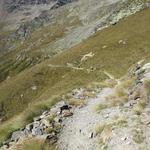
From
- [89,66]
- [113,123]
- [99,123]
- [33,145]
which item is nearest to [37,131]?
[33,145]

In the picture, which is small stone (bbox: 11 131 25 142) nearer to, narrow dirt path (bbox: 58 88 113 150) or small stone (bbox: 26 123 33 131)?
small stone (bbox: 26 123 33 131)

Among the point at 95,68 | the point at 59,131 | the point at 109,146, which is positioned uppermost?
the point at 109,146

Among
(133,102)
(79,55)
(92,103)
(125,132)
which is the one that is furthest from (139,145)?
(79,55)

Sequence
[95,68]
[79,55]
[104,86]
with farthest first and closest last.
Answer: [79,55] < [95,68] < [104,86]

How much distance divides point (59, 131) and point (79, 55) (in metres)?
53.4

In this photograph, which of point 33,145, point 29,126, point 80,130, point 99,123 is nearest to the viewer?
point 33,145

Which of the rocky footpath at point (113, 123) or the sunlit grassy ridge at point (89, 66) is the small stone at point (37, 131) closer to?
the rocky footpath at point (113, 123)

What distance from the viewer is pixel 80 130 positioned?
26.4m

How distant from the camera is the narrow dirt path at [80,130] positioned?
79.9 feet

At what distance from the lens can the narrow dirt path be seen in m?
24.4

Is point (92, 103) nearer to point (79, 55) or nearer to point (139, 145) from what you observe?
point (139, 145)

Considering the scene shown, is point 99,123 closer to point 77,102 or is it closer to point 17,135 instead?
point 17,135

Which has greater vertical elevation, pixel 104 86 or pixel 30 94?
pixel 104 86

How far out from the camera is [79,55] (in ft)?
263
